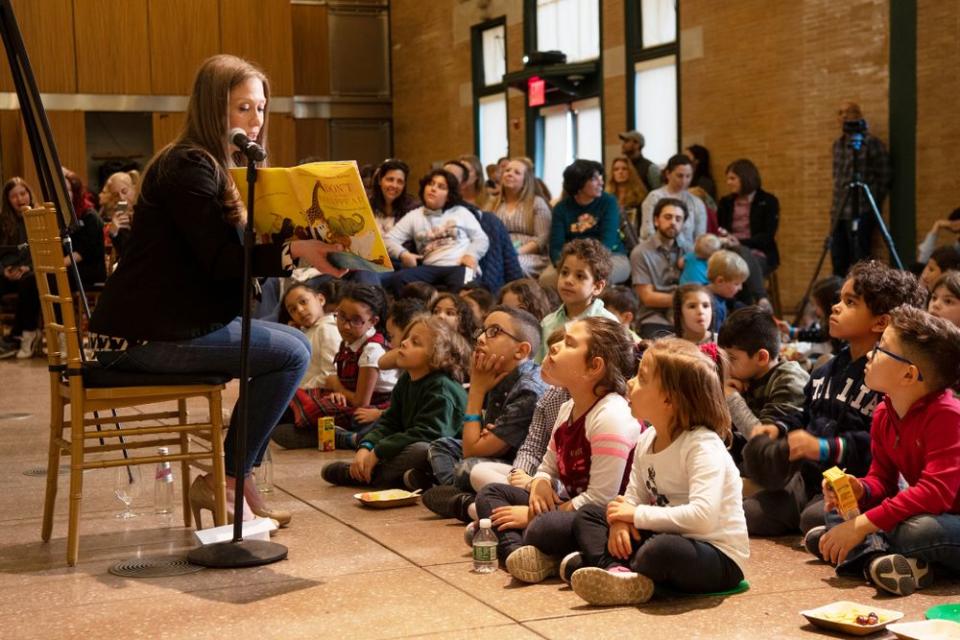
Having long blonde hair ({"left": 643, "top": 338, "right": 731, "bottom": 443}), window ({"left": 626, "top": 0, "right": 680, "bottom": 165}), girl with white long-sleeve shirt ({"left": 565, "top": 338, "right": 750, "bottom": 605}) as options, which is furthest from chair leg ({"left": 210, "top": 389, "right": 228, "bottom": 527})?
window ({"left": 626, "top": 0, "right": 680, "bottom": 165})

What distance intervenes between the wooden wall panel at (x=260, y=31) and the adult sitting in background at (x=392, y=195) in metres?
10.6

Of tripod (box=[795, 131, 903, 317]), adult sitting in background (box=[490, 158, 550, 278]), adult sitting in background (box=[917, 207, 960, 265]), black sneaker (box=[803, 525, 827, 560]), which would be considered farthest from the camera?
tripod (box=[795, 131, 903, 317])

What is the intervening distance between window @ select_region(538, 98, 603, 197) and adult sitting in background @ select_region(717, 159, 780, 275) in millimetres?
4275

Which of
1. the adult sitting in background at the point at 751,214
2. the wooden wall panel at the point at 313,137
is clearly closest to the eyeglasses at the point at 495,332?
the adult sitting in background at the point at 751,214

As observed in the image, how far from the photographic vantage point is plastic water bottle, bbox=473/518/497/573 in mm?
3947

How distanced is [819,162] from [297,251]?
905 cm

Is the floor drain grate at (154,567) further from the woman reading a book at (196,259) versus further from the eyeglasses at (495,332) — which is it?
the eyeglasses at (495,332)

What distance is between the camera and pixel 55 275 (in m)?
4.19

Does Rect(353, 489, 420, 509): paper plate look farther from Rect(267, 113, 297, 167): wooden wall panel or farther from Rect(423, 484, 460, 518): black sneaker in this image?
Rect(267, 113, 297, 167): wooden wall panel

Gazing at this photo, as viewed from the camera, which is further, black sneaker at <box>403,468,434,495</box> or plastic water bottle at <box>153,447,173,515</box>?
black sneaker at <box>403,468,434,495</box>

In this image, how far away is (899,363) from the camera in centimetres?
365

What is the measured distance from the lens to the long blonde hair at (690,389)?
3.60 metres

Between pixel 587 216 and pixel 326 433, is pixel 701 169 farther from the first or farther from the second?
pixel 326 433

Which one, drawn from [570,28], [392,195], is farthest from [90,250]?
[570,28]
